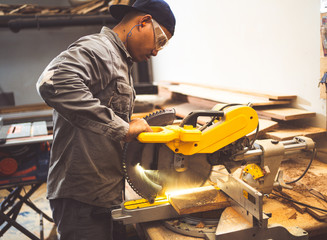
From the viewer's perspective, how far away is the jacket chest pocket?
123 centimetres

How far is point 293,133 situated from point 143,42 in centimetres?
117

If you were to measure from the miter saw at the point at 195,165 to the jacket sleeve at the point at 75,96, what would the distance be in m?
0.13

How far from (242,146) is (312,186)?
61 centimetres

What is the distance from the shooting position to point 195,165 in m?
1.15

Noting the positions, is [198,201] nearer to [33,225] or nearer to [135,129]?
[135,129]

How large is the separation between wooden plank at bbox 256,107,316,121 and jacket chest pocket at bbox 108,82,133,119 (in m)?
1.15

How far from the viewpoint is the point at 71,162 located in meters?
1.24

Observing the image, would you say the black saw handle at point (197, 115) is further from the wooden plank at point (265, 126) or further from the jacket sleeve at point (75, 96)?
the wooden plank at point (265, 126)

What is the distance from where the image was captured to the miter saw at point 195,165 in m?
1.03

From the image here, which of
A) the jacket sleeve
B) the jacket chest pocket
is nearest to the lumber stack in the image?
the jacket chest pocket

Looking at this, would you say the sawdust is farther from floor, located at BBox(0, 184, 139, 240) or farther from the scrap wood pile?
the scrap wood pile

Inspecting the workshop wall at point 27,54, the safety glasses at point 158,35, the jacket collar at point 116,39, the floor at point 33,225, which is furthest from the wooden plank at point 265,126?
the workshop wall at point 27,54

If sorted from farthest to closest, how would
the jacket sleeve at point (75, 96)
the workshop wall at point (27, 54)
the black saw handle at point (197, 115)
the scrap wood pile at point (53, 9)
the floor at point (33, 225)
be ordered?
the workshop wall at point (27, 54) < the scrap wood pile at point (53, 9) < the floor at point (33, 225) < the black saw handle at point (197, 115) < the jacket sleeve at point (75, 96)

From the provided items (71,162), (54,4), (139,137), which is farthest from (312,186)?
(54,4)
